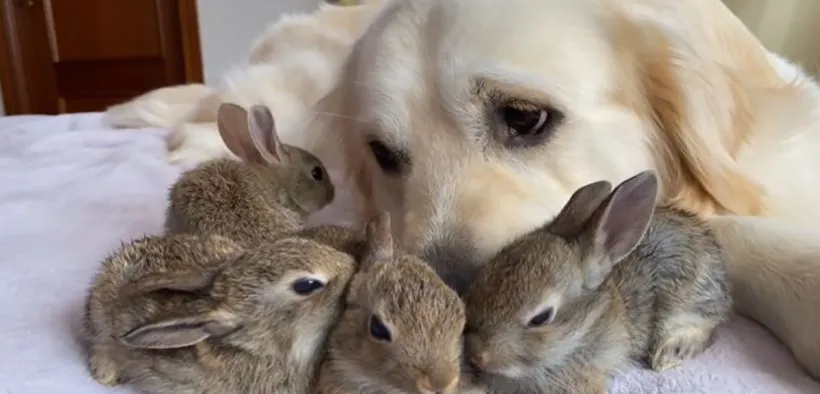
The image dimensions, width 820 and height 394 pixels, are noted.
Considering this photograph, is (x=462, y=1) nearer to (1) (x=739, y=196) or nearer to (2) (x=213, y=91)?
(1) (x=739, y=196)

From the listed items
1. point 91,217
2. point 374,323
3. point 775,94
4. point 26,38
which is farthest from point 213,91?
point 26,38

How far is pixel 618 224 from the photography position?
91 centimetres

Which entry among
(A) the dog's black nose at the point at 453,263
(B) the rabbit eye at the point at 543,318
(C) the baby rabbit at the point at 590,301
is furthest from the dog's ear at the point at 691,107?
(B) the rabbit eye at the point at 543,318

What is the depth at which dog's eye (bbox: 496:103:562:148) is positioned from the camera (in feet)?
4.05

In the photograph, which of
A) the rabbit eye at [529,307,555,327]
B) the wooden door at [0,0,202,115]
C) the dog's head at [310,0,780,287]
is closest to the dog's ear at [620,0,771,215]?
the dog's head at [310,0,780,287]

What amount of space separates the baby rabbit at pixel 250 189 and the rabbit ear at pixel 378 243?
182mm

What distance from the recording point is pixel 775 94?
4.66 feet

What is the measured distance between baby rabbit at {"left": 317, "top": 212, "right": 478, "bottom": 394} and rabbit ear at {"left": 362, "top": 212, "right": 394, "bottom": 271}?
0.07 feet

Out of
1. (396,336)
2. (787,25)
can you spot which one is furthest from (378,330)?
(787,25)

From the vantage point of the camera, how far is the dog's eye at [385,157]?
4.32 feet

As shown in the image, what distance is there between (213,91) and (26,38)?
10.7 ft

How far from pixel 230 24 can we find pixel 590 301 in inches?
→ 165

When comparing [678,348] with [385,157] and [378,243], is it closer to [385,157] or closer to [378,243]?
[378,243]

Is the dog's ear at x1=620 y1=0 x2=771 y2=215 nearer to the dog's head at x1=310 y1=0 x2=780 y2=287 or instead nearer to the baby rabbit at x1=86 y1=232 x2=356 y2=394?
the dog's head at x1=310 y1=0 x2=780 y2=287
